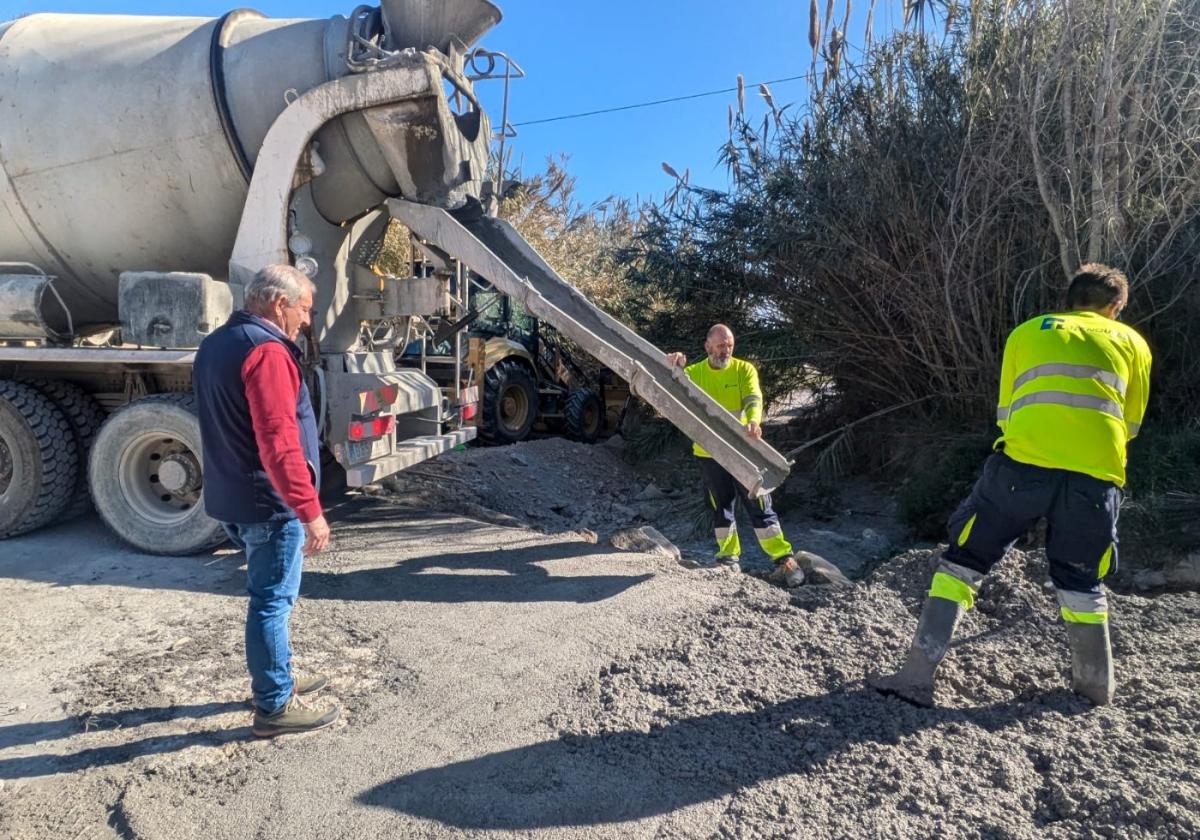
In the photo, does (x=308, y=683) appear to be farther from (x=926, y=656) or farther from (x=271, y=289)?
(x=926, y=656)

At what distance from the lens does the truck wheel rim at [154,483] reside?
4859mm

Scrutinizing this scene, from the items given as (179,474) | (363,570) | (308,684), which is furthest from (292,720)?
(179,474)

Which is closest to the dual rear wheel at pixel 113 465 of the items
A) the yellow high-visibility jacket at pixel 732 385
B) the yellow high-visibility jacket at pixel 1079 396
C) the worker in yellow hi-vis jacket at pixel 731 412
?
the worker in yellow hi-vis jacket at pixel 731 412

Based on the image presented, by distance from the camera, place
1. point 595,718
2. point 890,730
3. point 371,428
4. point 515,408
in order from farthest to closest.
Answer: point 515,408, point 371,428, point 595,718, point 890,730

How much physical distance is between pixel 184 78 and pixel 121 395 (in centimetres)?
230

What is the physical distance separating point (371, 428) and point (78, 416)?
234 centimetres

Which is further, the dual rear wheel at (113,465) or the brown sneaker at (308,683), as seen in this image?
the dual rear wheel at (113,465)

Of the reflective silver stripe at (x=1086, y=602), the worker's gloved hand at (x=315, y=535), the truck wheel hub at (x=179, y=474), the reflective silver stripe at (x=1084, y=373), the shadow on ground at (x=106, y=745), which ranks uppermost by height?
the reflective silver stripe at (x=1084, y=373)

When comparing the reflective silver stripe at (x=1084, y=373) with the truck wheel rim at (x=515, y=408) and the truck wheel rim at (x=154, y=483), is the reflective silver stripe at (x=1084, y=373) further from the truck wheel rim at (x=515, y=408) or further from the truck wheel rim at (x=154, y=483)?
the truck wheel rim at (x=515, y=408)

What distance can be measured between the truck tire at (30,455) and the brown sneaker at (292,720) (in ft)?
11.6

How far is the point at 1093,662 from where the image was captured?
110 inches

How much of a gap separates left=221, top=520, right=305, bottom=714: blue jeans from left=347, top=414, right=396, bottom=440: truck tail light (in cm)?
205

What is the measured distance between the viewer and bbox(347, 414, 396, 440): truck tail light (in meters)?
4.67

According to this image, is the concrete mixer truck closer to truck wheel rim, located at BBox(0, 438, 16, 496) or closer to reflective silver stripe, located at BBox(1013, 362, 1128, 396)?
truck wheel rim, located at BBox(0, 438, 16, 496)
